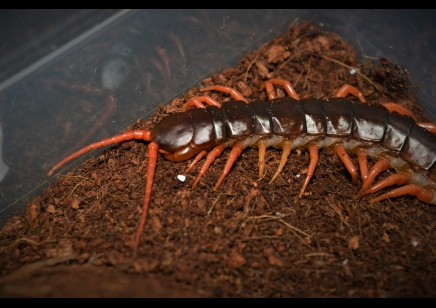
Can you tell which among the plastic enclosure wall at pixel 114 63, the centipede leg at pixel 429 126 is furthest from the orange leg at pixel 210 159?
the centipede leg at pixel 429 126

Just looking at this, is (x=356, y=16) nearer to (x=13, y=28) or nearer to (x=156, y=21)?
(x=156, y=21)

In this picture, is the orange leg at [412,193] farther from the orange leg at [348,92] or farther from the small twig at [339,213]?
the orange leg at [348,92]

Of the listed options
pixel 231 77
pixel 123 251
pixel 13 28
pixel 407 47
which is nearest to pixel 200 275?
pixel 123 251

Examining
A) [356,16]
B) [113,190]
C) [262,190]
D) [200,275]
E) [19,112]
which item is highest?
[19,112]

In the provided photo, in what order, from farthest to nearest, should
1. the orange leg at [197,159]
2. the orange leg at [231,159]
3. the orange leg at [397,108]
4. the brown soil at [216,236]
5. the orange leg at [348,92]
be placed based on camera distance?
1. the orange leg at [348,92]
2. the orange leg at [397,108]
3. the orange leg at [197,159]
4. the orange leg at [231,159]
5. the brown soil at [216,236]

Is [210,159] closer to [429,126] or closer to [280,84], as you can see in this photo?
[280,84]

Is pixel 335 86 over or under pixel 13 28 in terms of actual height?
under

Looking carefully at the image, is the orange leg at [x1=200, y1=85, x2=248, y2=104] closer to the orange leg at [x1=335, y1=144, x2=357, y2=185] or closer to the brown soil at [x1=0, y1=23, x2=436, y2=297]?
the brown soil at [x1=0, y1=23, x2=436, y2=297]
